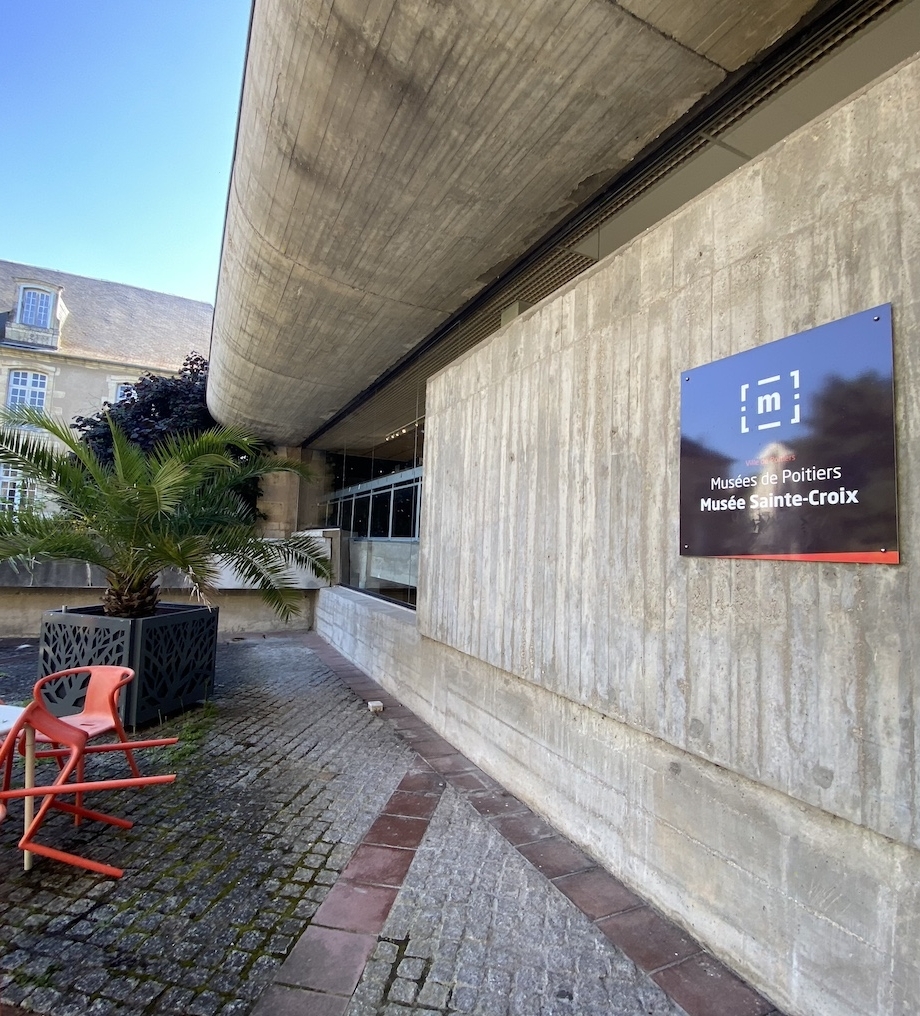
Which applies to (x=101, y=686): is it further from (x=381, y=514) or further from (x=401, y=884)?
(x=381, y=514)

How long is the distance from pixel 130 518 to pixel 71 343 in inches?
1147

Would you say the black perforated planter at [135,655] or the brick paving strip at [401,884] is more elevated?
the black perforated planter at [135,655]

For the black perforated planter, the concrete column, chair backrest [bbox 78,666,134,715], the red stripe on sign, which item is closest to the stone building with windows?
the concrete column

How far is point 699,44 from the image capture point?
258 cm

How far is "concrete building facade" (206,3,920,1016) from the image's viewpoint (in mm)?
1635

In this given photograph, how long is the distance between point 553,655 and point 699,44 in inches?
119

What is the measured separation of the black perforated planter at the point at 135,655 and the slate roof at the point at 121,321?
2678cm

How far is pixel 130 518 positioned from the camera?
4832 millimetres

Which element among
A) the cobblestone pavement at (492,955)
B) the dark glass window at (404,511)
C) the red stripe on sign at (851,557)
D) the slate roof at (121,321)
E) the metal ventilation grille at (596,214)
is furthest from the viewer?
the slate roof at (121,321)

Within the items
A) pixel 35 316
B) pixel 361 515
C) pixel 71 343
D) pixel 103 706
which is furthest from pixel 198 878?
pixel 35 316

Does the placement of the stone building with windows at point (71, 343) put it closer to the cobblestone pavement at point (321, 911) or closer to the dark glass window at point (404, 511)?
the dark glass window at point (404, 511)

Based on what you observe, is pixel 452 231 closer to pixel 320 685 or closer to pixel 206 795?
pixel 206 795

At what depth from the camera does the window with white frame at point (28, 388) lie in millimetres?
25953

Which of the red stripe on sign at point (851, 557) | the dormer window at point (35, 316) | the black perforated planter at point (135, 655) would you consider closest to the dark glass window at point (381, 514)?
the black perforated planter at point (135, 655)
